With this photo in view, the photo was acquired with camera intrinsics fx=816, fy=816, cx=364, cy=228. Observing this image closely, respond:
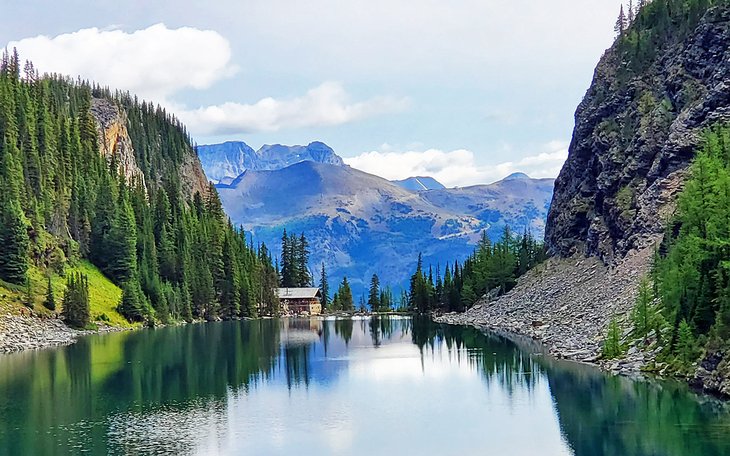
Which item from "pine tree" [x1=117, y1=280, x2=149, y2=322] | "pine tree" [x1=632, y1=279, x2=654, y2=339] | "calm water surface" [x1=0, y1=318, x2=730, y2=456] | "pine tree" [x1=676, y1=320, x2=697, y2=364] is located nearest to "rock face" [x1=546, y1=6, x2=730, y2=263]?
"calm water surface" [x1=0, y1=318, x2=730, y2=456]

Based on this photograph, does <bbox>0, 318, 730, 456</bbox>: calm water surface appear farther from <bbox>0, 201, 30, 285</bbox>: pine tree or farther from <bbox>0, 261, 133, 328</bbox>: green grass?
<bbox>0, 201, 30, 285</bbox>: pine tree

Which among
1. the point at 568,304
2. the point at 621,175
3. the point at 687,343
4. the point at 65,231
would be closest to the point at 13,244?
the point at 65,231

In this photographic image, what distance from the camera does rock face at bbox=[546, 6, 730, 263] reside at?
416ft

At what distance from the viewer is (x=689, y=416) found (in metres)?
55.2

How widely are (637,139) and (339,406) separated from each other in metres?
97.2

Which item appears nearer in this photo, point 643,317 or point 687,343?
point 687,343

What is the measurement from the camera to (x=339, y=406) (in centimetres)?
6762

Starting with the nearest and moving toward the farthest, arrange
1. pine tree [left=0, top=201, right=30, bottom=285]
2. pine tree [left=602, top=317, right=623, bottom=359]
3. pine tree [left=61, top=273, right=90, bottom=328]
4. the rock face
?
1. pine tree [left=602, top=317, right=623, bottom=359]
2. the rock face
3. pine tree [left=61, top=273, right=90, bottom=328]
4. pine tree [left=0, top=201, right=30, bottom=285]

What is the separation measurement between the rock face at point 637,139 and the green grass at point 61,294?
9010cm

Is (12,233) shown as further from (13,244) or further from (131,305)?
(131,305)

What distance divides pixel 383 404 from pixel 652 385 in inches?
866

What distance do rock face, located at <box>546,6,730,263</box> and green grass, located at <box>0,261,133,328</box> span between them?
90.1m

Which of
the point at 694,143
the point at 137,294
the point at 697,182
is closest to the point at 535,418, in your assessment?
the point at 697,182

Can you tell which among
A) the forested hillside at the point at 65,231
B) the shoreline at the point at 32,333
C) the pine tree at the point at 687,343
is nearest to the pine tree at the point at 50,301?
the forested hillside at the point at 65,231
